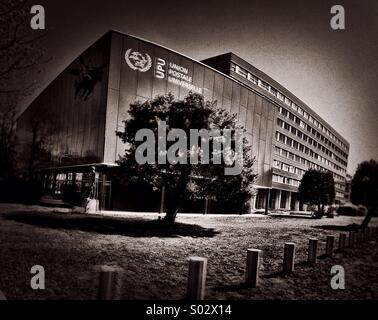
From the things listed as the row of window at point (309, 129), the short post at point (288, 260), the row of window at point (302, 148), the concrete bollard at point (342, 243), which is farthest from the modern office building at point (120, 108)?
the short post at point (288, 260)

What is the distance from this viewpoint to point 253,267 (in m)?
6.01

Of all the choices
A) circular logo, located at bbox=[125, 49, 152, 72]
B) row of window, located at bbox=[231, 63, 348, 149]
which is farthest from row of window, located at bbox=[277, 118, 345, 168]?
circular logo, located at bbox=[125, 49, 152, 72]

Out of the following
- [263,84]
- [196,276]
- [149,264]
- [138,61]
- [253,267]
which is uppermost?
[263,84]

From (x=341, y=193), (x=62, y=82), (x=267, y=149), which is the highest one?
(x=62, y=82)

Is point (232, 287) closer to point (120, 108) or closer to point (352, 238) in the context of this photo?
point (352, 238)

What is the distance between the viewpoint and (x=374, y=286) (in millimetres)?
7293

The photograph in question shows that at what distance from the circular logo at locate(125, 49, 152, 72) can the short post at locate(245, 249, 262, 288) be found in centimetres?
1666

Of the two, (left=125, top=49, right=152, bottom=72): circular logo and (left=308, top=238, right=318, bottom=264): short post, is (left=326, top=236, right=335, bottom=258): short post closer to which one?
(left=308, top=238, right=318, bottom=264): short post

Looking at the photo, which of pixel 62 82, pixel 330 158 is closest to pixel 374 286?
pixel 62 82

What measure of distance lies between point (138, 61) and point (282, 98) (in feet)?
116

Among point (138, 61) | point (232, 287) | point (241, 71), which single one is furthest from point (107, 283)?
point (241, 71)

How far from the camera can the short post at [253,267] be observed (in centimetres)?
592
